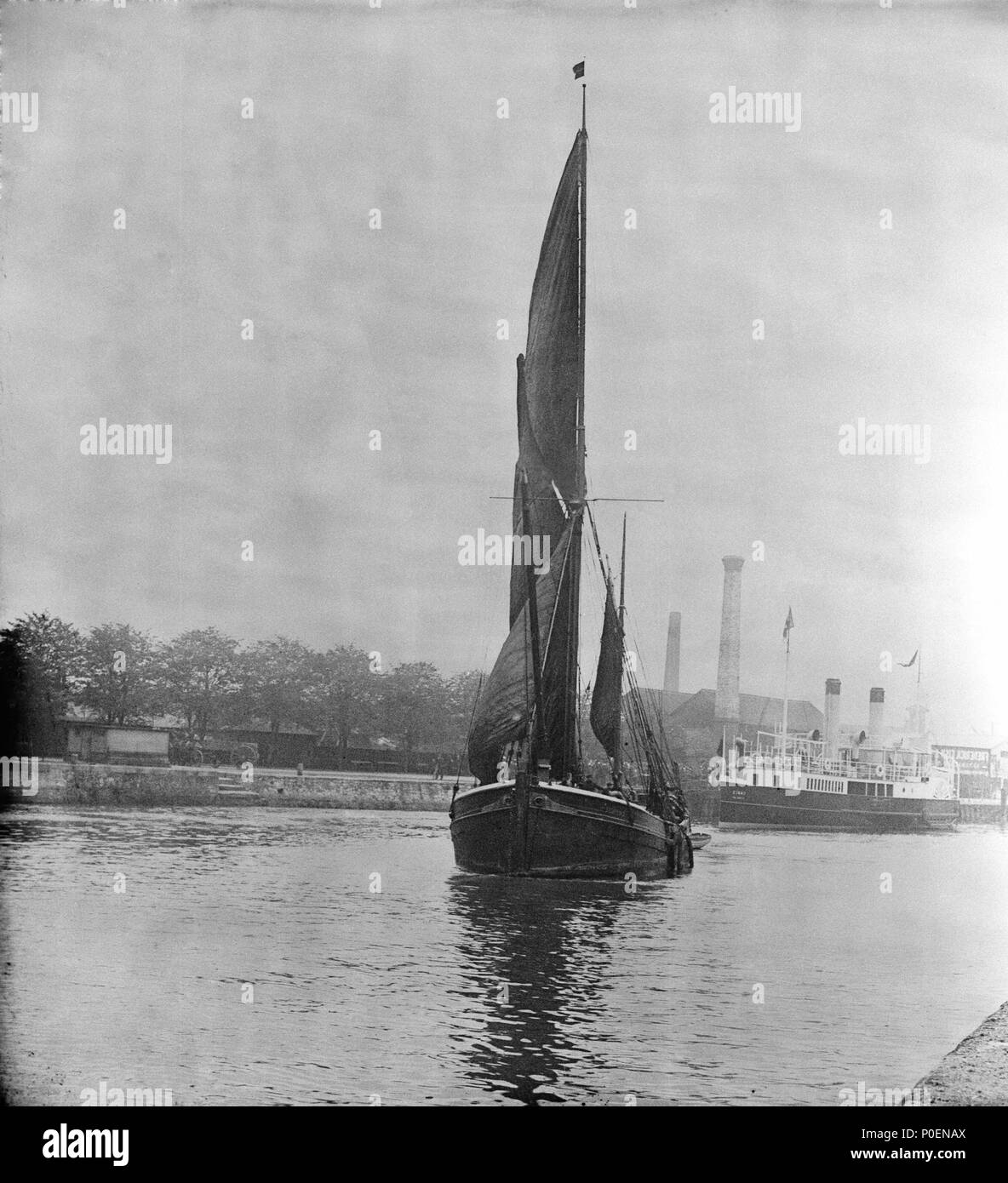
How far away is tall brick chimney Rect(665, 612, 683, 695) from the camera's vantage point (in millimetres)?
19192

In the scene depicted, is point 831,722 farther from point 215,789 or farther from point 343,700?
point 215,789

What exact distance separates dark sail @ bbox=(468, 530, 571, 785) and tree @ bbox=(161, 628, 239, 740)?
4297mm

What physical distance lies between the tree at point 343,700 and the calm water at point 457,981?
28.7 feet

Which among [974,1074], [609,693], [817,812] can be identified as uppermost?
[609,693]

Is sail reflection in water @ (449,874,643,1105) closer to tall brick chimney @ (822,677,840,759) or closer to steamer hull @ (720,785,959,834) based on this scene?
tall brick chimney @ (822,677,840,759)

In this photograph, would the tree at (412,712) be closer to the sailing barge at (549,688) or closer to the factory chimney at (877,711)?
the sailing barge at (549,688)

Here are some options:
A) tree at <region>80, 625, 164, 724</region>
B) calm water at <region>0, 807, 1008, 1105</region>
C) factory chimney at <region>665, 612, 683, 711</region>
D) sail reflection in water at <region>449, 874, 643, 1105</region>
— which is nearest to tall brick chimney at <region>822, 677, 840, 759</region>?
factory chimney at <region>665, 612, 683, 711</region>

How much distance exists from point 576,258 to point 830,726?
452 inches

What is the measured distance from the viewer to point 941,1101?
716 cm

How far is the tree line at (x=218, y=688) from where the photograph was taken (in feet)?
62.1

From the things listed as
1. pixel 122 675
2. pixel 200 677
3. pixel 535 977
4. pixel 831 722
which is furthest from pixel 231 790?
pixel 535 977

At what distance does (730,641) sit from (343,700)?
62.0ft

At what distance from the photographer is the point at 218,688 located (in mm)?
33875

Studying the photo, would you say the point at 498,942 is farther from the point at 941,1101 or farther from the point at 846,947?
the point at 941,1101
